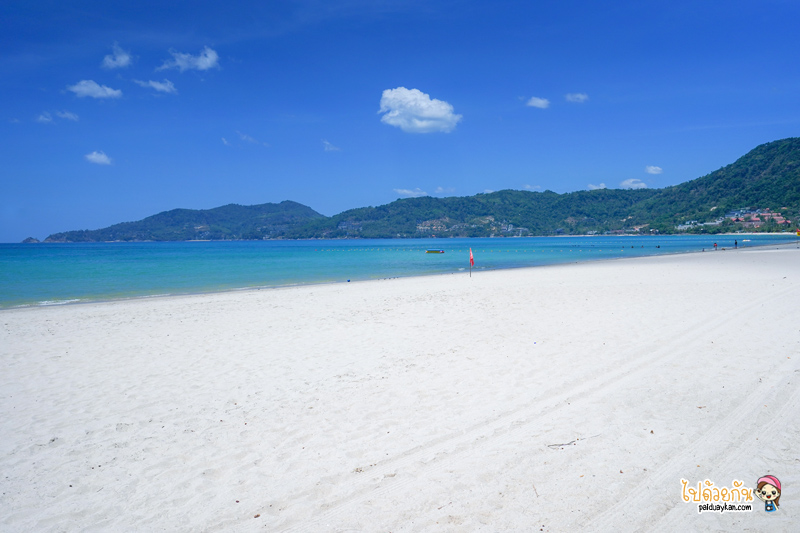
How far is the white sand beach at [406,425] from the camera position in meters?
3.53

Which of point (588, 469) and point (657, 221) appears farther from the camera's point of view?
point (657, 221)

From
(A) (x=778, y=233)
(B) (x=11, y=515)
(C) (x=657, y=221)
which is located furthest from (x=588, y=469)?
(C) (x=657, y=221)

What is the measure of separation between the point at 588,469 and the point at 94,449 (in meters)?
5.10

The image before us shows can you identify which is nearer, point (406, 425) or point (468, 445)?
point (468, 445)

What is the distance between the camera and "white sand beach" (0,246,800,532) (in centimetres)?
353

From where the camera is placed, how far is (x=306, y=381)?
6.79 meters

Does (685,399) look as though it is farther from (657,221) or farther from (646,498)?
(657,221)

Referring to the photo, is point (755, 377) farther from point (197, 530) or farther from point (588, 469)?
point (197, 530)

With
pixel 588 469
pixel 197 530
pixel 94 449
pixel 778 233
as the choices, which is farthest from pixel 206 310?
pixel 778 233

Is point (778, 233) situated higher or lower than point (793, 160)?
lower

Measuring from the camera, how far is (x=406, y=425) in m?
5.04

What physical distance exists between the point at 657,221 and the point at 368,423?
184239 mm

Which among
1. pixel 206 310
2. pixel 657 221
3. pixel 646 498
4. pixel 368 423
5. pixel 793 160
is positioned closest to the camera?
pixel 646 498

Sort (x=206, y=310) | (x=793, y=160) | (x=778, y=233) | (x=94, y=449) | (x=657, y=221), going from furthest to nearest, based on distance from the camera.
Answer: (x=657, y=221) < (x=793, y=160) < (x=778, y=233) < (x=206, y=310) < (x=94, y=449)
